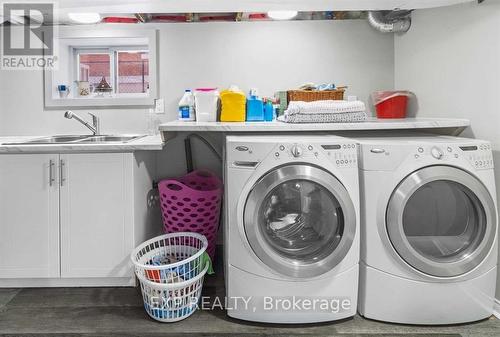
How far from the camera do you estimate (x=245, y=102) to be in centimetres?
223

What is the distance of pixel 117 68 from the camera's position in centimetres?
293

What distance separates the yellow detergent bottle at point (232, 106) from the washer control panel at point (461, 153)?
3.44ft

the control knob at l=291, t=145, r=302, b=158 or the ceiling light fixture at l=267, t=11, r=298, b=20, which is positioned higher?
the ceiling light fixture at l=267, t=11, r=298, b=20

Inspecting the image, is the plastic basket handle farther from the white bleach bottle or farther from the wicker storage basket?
the wicker storage basket

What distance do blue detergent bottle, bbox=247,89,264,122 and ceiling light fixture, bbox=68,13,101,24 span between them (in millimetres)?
1413

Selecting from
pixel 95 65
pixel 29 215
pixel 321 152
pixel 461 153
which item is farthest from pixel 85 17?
pixel 461 153

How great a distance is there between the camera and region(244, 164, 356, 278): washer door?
168cm

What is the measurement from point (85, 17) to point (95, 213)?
1.54 metres

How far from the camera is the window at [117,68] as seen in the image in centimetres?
292

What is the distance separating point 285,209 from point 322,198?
20 cm

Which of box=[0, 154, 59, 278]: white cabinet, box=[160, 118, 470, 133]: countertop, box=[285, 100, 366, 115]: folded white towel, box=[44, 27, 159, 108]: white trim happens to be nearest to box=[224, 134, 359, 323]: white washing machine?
box=[160, 118, 470, 133]: countertop

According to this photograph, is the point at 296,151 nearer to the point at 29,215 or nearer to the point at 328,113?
the point at 328,113

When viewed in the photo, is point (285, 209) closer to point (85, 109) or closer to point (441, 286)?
point (441, 286)

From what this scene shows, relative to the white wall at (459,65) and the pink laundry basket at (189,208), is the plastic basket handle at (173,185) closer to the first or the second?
the pink laundry basket at (189,208)
